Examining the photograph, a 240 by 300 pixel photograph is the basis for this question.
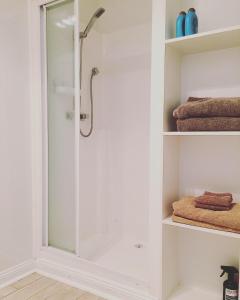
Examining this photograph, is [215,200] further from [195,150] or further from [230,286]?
[230,286]

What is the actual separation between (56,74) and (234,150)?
1483 mm

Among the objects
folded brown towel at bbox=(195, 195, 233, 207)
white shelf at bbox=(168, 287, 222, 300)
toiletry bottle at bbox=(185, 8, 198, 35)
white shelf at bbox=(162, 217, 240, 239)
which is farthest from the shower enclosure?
toiletry bottle at bbox=(185, 8, 198, 35)

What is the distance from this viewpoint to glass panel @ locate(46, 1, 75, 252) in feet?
7.15

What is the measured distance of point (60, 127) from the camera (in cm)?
227

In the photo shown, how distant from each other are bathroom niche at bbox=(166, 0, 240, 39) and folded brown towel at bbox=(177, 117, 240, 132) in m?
0.54

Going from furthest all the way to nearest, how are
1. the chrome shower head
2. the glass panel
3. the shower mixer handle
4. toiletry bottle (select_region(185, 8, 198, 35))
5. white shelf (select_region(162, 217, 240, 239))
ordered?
the chrome shower head → the shower mixer handle → the glass panel → toiletry bottle (select_region(185, 8, 198, 35)) → white shelf (select_region(162, 217, 240, 239))

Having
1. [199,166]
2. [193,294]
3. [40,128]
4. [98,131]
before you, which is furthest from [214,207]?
[98,131]

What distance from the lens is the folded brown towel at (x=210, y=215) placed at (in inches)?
56.7

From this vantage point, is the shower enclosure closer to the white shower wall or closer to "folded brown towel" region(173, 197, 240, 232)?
the white shower wall

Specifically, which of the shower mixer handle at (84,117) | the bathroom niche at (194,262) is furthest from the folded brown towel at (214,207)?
the shower mixer handle at (84,117)

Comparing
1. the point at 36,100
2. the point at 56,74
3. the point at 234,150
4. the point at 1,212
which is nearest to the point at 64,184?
the point at 1,212

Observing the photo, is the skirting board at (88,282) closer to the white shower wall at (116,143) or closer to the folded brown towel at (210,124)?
the white shower wall at (116,143)

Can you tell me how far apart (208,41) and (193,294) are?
160 centimetres

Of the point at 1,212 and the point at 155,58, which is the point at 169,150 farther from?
the point at 1,212
